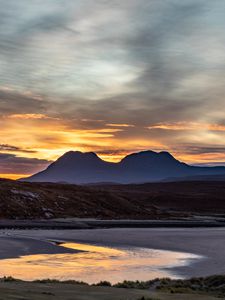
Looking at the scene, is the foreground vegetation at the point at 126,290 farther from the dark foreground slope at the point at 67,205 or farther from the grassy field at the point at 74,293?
the dark foreground slope at the point at 67,205

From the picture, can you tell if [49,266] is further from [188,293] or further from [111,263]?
[188,293]

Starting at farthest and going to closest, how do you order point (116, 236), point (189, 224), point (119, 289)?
1. point (189, 224)
2. point (116, 236)
3. point (119, 289)

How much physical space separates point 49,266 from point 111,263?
14.3 feet

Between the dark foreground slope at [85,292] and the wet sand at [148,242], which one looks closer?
the dark foreground slope at [85,292]

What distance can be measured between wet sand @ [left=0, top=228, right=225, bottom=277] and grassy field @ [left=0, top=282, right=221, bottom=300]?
355 inches

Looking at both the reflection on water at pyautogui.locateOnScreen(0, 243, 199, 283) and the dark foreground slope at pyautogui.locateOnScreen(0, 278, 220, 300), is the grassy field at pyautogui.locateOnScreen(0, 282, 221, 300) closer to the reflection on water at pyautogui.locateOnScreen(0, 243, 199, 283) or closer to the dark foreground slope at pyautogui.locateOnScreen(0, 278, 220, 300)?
the dark foreground slope at pyautogui.locateOnScreen(0, 278, 220, 300)

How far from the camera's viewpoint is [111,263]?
3453 cm

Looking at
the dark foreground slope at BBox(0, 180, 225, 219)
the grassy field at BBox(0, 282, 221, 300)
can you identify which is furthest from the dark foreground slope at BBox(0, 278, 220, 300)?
the dark foreground slope at BBox(0, 180, 225, 219)

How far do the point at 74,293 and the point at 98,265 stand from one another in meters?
13.0

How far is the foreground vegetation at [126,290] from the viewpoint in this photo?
65.1ft

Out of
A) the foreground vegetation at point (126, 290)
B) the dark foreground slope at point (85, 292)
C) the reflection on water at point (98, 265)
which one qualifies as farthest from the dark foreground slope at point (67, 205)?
the dark foreground slope at point (85, 292)

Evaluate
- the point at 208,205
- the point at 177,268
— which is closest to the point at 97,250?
the point at 177,268

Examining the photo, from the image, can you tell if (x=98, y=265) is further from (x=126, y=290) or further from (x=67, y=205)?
(x=67, y=205)

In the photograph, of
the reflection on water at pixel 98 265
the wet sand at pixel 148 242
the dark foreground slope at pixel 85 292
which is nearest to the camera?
the dark foreground slope at pixel 85 292
